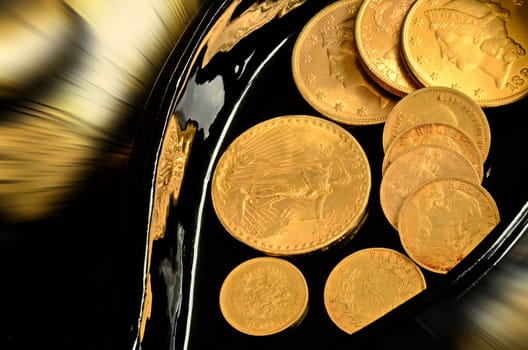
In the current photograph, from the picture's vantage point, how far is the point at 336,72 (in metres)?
0.98

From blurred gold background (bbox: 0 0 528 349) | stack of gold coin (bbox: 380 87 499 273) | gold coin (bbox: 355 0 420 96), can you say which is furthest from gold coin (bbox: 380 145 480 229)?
blurred gold background (bbox: 0 0 528 349)

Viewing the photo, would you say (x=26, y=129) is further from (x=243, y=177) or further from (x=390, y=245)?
(x=390, y=245)

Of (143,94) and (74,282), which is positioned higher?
(143,94)

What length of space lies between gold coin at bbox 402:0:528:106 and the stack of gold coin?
0.05 m

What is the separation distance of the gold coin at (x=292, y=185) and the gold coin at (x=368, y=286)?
0.17 feet

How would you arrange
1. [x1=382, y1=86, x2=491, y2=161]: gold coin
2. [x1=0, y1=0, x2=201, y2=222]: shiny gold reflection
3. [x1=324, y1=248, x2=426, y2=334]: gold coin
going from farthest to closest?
1. [x1=382, y1=86, x2=491, y2=161]: gold coin
2. [x1=324, y1=248, x2=426, y2=334]: gold coin
3. [x1=0, y1=0, x2=201, y2=222]: shiny gold reflection

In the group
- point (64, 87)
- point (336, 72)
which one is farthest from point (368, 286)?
point (64, 87)

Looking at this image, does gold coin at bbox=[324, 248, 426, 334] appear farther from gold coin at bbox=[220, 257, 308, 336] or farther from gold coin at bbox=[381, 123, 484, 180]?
gold coin at bbox=[381, 123, 484, 180]

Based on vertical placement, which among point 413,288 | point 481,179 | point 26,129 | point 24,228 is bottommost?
point 413,288

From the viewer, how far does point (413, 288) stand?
78 centimetres

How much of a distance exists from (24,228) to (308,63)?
0.53 meters

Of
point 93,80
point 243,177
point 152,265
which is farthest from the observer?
point 243,177

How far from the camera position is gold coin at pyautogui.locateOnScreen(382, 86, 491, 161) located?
2.92 ft

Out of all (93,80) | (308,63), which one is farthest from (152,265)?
(308,63)
